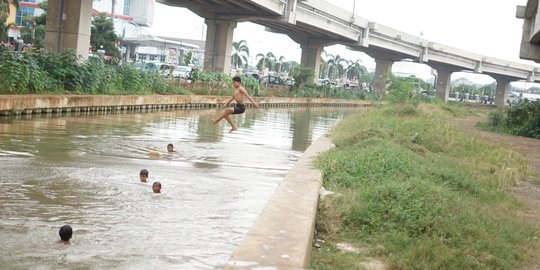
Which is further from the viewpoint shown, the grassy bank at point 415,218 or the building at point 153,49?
the building at point 153,49

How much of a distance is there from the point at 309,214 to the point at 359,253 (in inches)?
31.8

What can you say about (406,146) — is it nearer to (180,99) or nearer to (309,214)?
(309,214)

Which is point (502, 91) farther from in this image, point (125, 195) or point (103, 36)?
point (125, 195)

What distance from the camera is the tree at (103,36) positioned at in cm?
6781

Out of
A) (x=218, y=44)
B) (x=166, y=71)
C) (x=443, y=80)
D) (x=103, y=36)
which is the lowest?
(x=166, y=71)

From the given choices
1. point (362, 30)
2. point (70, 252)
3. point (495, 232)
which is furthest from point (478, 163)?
point (362, 30)

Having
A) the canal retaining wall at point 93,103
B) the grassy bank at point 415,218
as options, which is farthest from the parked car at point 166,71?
the grassy bank at point 415,218

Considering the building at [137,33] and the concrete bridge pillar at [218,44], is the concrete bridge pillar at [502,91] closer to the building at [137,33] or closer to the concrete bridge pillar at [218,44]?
the building at [137,33]

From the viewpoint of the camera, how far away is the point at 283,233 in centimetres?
678

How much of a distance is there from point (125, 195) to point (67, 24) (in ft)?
88.7

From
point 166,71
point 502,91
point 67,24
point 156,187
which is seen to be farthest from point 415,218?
point 502,91

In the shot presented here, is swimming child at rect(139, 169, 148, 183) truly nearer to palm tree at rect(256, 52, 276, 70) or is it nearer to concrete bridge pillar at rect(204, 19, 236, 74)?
concrete bridge pillar at rect(204, 19, 236, 74)

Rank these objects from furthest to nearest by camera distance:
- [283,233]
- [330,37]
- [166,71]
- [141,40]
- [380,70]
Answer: [141,40] → [380,70] → [330,37] → [166,71] → [283,233]

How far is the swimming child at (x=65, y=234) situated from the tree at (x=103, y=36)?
61844mm
